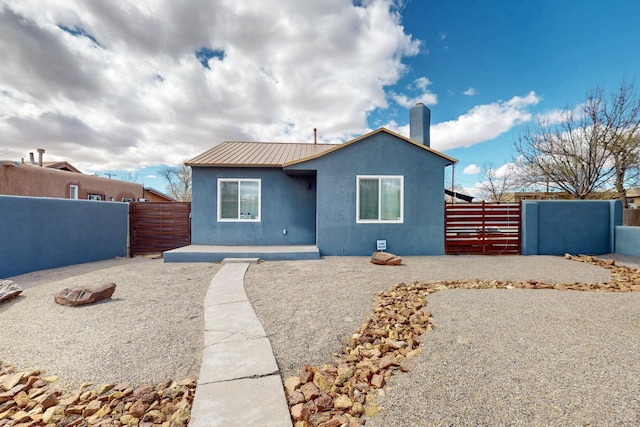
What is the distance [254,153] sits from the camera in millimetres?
9773

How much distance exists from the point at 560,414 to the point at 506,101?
16924 millimetres

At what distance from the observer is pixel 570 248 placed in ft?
28.1

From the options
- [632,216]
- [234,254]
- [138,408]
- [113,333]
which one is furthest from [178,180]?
[632,216]

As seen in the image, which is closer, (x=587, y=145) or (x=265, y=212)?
(x=265, y=212)

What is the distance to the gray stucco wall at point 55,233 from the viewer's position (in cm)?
594

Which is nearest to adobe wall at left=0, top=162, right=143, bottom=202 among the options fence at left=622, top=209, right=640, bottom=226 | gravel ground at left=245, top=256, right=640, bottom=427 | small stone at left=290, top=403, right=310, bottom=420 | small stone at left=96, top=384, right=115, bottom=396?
Answer: gravel ground at left=245, top=256, right=640, bottom=427

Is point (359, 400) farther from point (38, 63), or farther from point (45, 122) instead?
point (45, 122)

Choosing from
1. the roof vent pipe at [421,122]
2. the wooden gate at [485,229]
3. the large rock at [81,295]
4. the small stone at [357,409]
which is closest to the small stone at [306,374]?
the small stone at [357,409]

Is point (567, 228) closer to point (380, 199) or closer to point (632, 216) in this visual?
point (632, 216)

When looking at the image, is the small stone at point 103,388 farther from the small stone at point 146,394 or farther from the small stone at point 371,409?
the small stone at point 371,409

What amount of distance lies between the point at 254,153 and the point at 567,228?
37.0 feet

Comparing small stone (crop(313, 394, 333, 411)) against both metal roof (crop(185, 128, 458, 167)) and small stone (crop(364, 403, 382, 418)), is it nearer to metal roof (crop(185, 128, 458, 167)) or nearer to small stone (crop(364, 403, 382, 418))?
small stone (crop(364, 403, 382, 418))

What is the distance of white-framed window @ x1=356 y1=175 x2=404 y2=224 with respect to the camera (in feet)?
27.0

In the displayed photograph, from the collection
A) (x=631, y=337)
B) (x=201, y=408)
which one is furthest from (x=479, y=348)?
(x=201, y=408)
